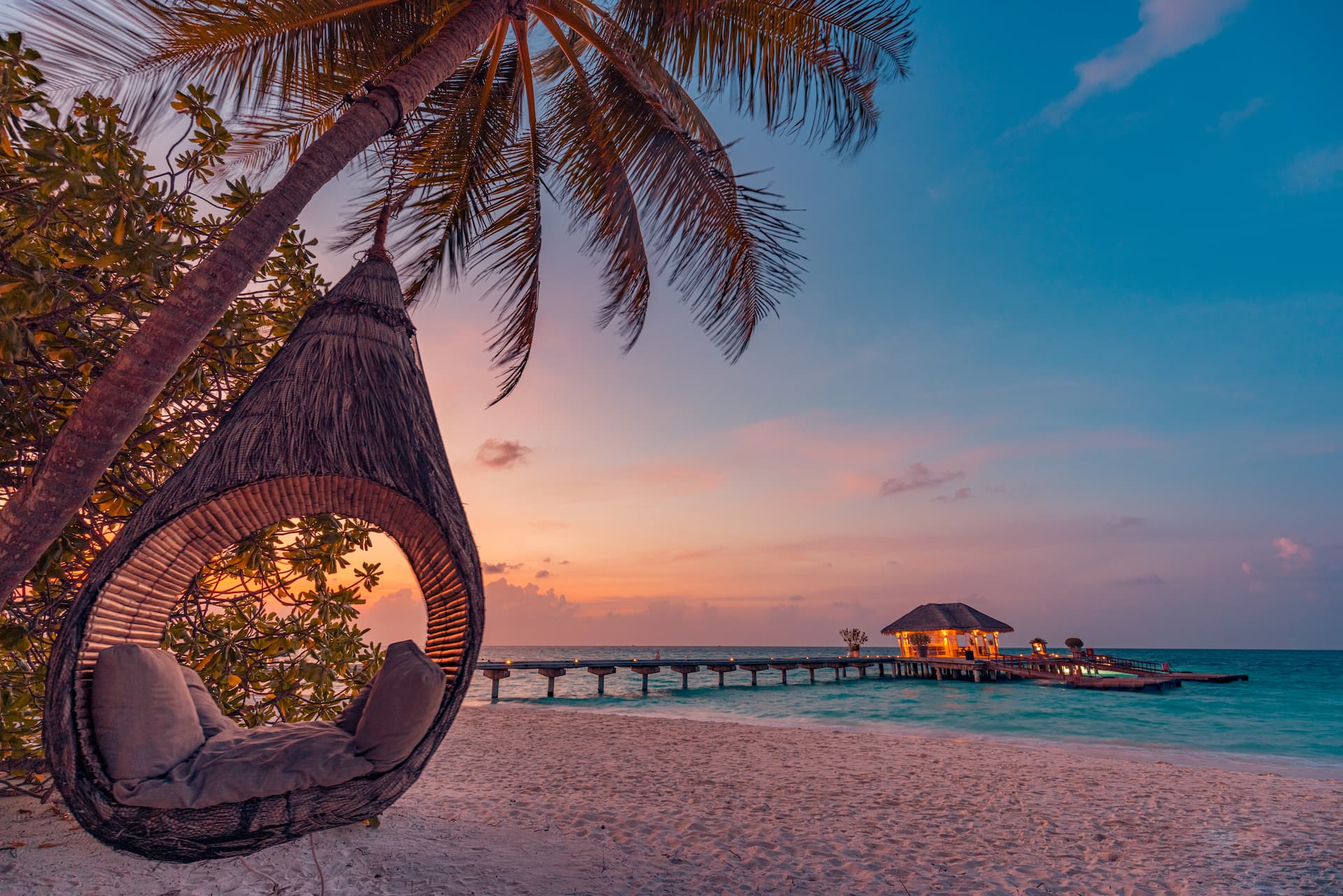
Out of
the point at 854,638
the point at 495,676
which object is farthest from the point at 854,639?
the point at 495,676

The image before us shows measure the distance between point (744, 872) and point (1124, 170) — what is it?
13.4 meters

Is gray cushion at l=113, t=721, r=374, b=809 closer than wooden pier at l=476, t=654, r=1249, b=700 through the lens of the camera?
Yes

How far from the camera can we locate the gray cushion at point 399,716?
210cm

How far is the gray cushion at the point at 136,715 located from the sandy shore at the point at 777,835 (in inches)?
38.9

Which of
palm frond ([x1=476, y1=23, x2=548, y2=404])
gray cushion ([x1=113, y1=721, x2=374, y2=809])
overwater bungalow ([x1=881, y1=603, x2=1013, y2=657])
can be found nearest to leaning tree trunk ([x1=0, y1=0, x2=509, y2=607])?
gray cushion ([x1=113, y1=721, x2=374, y2=809])

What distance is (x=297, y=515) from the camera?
8.28 feet

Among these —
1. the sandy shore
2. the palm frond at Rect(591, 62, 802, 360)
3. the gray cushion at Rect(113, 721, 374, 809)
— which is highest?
the palm frond at Rect(591, 62, 802, 360)

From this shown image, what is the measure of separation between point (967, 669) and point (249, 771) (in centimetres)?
2546

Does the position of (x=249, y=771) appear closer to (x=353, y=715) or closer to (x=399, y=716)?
(x=399, y=716)

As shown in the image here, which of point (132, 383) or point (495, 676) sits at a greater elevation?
point (132, 383)

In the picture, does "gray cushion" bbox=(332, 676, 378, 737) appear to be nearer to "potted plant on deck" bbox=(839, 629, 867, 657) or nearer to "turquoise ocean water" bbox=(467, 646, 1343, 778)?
"turquoise ocean water" bbox=(467, 646, 1343, 778)

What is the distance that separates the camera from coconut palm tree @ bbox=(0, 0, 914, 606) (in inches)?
113

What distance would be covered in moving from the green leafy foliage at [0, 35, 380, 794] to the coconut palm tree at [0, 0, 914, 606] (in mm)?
450

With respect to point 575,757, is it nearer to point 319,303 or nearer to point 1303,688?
point 319,303
